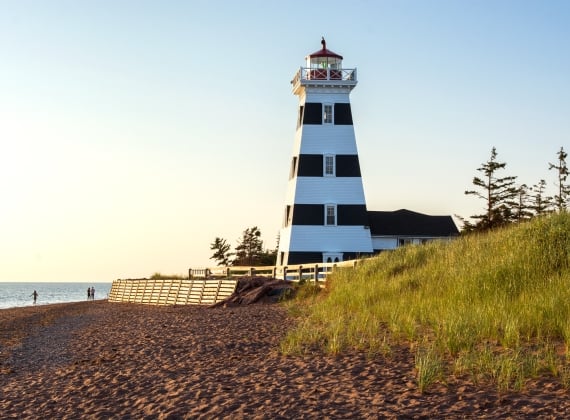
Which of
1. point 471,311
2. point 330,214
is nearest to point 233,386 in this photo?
point 471,311

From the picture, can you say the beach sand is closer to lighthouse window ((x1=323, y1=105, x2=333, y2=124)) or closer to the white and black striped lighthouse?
the white and black striped lighthouse

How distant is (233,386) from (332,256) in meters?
30.4

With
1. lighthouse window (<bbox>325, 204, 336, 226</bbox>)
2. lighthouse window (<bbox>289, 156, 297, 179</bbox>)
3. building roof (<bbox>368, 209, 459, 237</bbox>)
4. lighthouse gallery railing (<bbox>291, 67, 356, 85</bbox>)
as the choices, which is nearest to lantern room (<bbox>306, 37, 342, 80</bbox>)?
lighthouse gallery railing (<bbox>291, 67, 356, 85</bbox>)

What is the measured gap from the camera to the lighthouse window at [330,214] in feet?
133

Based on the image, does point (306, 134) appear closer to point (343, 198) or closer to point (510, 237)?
point (343, 198)

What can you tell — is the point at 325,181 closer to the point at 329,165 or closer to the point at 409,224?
the point at 329,165

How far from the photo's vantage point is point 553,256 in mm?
16578

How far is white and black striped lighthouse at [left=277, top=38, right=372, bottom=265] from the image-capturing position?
4028cm

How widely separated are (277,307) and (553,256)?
1025cm

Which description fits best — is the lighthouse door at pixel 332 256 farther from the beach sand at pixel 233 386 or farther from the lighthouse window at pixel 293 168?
the beach sand at pixel 233 386

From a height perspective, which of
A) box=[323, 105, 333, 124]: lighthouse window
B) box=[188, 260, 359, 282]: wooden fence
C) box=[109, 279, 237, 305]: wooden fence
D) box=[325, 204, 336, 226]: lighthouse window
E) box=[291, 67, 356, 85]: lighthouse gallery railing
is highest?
box=[291, 67, 356, 85]: lighthouse gallery railing

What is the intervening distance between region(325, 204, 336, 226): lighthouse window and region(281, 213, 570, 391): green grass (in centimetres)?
1715

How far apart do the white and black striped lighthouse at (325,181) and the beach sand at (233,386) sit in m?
24.3

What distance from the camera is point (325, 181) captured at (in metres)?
40.8
